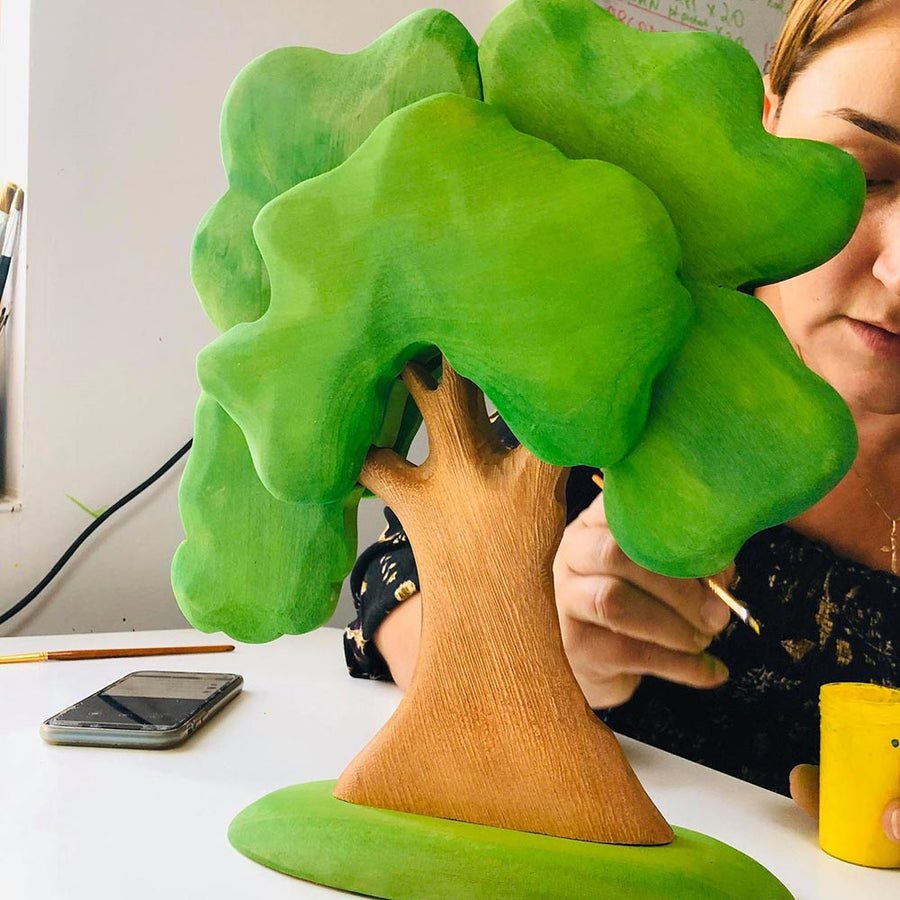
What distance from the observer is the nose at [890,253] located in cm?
61

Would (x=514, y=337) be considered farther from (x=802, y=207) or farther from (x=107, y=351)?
(x=107, y=351)

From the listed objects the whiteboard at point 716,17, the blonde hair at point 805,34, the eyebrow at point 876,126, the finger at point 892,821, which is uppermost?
the whiteboard at point 716,17

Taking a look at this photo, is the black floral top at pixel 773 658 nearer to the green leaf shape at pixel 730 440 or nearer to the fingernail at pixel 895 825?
the fingernail at pixel 895 825

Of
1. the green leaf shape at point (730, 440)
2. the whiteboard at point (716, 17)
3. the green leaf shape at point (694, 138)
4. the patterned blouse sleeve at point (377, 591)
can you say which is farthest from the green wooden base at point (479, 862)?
the whiteboard at point (716, 17)

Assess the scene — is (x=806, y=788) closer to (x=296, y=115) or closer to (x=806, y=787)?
(x=806, y=787)

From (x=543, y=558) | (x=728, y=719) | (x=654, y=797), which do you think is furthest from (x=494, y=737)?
(x=728, y=719)

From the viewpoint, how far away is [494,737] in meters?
0.34

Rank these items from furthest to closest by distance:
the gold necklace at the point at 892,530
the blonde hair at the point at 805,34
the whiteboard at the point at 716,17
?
the whiteboard at the point at 716,17, the gold necklace at the point at 892,530, the blonde hair at the point at 805,34

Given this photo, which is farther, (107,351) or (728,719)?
(107,351)

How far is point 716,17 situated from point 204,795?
1183mm

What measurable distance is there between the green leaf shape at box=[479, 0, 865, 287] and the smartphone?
1.37ft

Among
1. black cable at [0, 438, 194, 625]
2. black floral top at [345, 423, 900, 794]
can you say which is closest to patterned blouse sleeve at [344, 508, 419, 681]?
black floral top at [345, 423, 900, 794]

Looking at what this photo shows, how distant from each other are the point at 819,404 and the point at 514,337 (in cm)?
10

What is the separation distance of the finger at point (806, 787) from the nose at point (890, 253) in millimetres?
328
